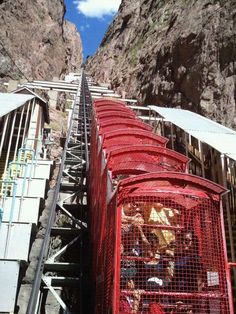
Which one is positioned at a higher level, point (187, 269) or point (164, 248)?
point (164, 248)

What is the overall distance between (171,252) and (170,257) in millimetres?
68

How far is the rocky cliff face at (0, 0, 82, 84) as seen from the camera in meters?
35.9

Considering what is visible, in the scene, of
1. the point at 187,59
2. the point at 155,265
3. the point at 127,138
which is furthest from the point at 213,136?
the point at 187,59

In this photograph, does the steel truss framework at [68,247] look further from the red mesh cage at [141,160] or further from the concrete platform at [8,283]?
the red mesh cage at [141,160]

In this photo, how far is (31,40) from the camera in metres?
41.5

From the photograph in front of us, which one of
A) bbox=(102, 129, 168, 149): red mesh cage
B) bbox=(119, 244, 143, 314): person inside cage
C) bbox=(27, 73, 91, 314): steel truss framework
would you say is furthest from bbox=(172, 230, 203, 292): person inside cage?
bbox=(102, 129, 168, 149): red mesh cage

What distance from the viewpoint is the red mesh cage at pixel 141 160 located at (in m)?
6.61

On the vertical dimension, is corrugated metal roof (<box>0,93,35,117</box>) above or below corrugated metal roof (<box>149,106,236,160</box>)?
above

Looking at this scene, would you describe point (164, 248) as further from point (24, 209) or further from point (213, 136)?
point (213, 136)

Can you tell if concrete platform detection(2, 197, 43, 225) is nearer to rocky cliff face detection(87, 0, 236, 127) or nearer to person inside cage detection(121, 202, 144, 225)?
person inside cage detection(121, 202, 144, 225)

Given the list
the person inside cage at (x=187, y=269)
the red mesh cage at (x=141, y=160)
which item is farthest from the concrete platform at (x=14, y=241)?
the person inside cage at (x=187, y=269)

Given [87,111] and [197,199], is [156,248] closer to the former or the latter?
[197,199]

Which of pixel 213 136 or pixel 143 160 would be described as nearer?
pixel 143 160

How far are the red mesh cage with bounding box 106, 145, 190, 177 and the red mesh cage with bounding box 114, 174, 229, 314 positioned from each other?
1520mm
